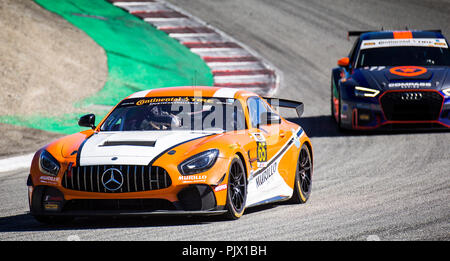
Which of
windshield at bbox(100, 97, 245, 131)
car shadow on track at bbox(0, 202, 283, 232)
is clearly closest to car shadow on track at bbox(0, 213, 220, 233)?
car shadow on track at bbox(0, 202, 283, 232)

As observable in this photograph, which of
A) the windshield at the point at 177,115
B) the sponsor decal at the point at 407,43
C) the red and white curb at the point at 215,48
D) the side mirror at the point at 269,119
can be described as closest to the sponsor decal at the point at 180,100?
the windshield at the point at 177,115

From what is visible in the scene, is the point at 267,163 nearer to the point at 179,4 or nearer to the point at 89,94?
the point at 89,94

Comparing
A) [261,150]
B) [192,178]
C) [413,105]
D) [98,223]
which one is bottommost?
[413,105]

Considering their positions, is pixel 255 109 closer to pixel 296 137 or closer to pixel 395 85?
pixel 296 137

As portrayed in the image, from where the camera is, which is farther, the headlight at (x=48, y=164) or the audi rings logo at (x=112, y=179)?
the headlight at (x=48, y=164)

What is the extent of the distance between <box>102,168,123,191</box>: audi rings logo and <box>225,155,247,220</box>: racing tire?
A: 0.93m

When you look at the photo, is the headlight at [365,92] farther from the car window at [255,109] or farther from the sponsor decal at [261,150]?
the sponsor decal at [261,150]

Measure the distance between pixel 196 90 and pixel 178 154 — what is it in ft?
5.16

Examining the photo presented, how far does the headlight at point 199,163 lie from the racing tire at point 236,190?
205mm

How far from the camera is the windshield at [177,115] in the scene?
26.3ft

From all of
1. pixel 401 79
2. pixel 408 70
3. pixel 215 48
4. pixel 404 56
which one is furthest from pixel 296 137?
pixel 215 48

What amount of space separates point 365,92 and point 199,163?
7.11 metres

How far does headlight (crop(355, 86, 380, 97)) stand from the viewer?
44.1 ft

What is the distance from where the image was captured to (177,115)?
8125 mm
